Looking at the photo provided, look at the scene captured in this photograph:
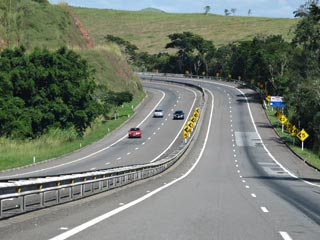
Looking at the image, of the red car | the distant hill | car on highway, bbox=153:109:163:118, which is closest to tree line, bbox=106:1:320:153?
car on highway, bbox=153:109:163:118

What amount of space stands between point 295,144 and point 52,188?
5697cm

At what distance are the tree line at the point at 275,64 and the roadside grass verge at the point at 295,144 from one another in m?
1.89

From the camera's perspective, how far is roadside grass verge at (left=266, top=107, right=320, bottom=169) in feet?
191

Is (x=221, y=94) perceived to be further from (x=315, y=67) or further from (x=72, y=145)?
(x=72, y=145)

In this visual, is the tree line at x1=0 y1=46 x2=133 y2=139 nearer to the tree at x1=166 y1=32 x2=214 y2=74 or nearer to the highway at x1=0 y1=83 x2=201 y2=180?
the highway at x1=0 y1=83 x2=201 y2=180

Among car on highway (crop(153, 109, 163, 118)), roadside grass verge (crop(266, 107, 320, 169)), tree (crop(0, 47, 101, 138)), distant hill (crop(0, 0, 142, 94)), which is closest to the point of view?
roadside grass verge (crop(266, 107, 320, 169))

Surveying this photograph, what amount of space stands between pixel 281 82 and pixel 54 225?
303ft

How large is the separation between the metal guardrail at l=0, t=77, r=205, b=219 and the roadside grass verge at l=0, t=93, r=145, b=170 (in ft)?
69.6

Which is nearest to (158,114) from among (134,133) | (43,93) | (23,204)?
(134,133)

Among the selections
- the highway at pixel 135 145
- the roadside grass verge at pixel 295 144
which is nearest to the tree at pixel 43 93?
the highway at pixel 135 145

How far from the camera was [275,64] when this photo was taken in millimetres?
108438

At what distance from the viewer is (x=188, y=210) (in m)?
17.2

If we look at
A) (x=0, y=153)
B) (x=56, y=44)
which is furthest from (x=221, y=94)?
(x=0, y=153)

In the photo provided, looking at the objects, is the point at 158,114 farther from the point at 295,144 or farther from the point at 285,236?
the point at 285,236
